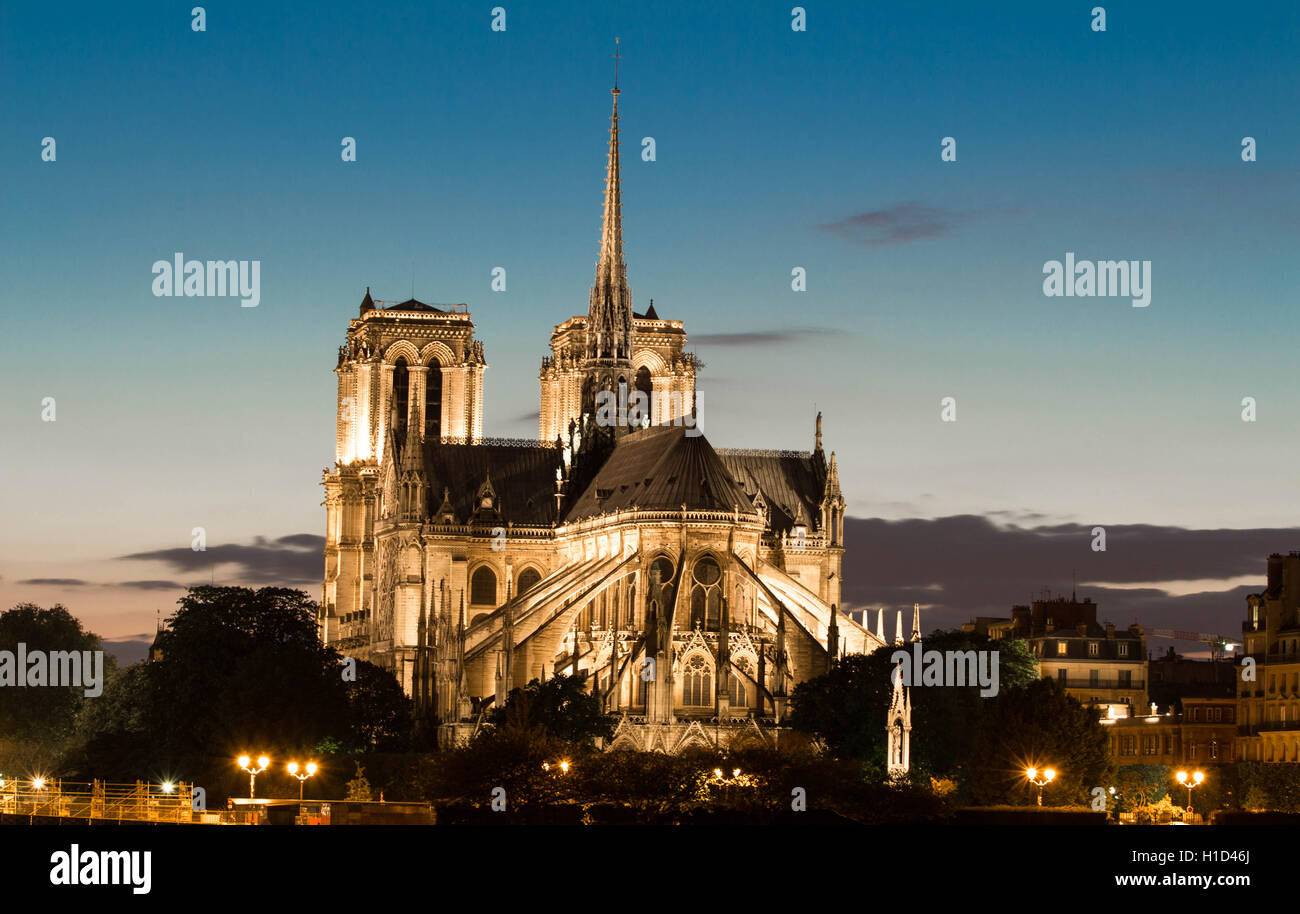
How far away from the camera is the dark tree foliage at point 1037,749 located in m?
117

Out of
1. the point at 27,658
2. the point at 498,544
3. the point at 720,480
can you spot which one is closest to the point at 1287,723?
the point at 720,480

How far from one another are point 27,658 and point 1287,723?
252 feet

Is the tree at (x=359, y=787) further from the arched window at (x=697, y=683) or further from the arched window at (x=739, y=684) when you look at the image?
the arched window at (x=739, y=684)

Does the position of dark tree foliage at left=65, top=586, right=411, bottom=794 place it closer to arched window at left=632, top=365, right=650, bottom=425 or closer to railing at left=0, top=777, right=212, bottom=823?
railing at left=0, top=777, right=212, bottom=823

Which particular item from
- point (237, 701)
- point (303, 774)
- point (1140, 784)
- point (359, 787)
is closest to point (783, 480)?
point (1140, 784)

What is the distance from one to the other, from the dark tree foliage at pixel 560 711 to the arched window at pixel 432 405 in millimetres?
50007

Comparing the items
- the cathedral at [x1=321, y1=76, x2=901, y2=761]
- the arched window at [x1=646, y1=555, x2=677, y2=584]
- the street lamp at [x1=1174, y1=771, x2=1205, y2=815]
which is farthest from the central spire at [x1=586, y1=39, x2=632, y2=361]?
the street lamp at [x1=1174, y1=771, x2=1205, y2=815]

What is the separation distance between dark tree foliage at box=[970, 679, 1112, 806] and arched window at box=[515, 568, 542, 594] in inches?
1706

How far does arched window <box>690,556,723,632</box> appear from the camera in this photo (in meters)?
142

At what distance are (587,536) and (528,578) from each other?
8467 millimetres

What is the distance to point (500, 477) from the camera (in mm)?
166750

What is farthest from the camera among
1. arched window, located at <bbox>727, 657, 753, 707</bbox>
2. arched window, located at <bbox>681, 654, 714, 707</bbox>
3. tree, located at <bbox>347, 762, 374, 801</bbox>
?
arched window, located at <bbox>727, 657, 753, 707</bbox>

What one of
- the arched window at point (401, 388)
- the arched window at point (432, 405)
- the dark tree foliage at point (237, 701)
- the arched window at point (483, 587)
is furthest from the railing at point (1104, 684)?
the arched window at point (401, 388)
